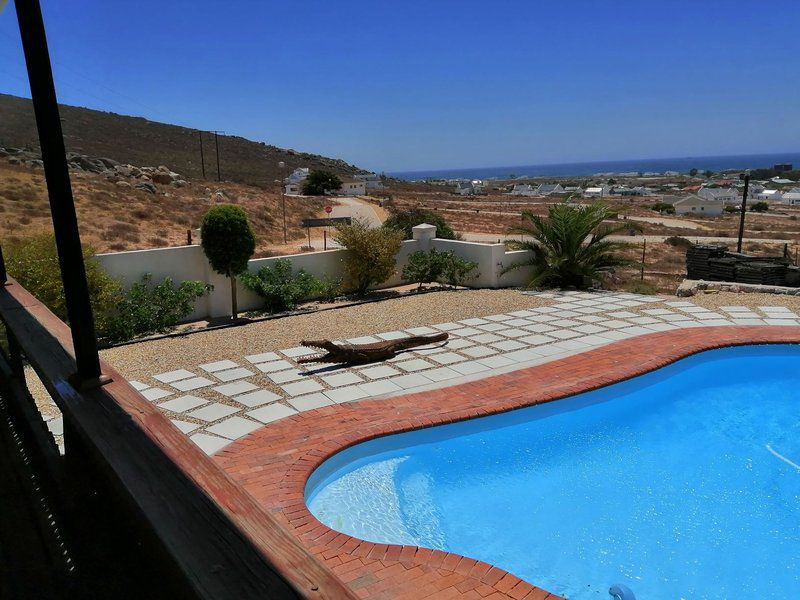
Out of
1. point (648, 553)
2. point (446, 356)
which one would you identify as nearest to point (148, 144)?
point (446, 356)

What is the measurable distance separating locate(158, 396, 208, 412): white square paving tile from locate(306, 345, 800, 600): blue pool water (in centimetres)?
173

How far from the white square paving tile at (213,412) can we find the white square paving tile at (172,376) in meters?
0.98

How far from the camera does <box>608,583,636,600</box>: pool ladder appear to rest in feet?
12.8

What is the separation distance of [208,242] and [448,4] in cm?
965

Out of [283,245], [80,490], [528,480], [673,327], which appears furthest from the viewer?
[283,245]

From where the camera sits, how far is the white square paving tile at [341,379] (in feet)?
21.6

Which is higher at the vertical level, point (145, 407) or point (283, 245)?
point (145, 407)

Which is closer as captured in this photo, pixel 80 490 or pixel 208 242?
pixel 80 490

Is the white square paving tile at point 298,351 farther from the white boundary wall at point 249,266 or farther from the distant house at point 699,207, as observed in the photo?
the distant house at point 699,207

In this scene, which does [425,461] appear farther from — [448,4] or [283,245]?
[283,245]

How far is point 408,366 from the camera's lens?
282 inches

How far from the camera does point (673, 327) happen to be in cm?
897

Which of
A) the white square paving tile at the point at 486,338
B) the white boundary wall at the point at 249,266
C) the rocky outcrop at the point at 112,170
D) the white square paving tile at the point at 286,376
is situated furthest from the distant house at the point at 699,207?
the white square paving tile at the point at 286,376

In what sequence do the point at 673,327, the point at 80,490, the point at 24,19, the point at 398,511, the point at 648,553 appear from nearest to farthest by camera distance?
the point at 80,490 → the point at 24,19 → the point at 648,553 → the point at 398,511 → the point at 673,327
